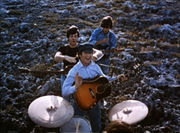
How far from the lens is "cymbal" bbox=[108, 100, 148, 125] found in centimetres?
391

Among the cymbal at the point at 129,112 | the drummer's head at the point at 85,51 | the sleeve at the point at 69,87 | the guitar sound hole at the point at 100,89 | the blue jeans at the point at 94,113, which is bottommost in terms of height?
the blue jeans at the point at 94,113

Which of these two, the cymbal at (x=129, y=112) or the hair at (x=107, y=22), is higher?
the hair at (x=107, y=22)

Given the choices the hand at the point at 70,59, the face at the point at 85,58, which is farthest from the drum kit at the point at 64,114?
the hand at the point at 70,59

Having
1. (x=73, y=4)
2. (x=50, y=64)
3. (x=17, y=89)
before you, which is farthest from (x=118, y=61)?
(x=73, y=4)

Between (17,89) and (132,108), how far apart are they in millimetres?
4453

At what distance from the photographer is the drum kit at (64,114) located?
3.65 m

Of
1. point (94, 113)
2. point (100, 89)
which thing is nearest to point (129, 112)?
point (100, 89)

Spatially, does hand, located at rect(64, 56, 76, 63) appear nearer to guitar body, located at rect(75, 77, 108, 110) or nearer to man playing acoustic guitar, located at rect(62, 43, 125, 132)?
man playing acoustic guitar, located at rect(62, 43, 125, 132)

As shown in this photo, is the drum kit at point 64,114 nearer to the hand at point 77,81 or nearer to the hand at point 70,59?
the hand at point 77,81

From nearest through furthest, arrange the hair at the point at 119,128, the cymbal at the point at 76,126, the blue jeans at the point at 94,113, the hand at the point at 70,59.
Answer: the hair at the point at 119,128, the cymbal at the point at 76,126, the blue jeans at the point at 94,113, the hand at the point at 70,59

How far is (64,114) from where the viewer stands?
12.2 feet

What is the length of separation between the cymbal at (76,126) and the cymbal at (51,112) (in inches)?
8.8

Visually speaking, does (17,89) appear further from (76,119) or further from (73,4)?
(73,4)

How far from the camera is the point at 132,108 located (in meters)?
4.18
